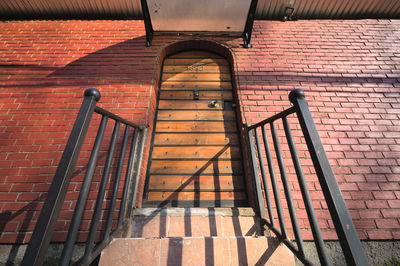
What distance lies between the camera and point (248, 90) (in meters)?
2.26

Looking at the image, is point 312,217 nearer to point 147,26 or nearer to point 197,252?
point 197,252

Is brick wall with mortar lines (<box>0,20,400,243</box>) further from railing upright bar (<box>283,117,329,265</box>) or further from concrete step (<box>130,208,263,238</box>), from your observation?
railing upright bar (<box>283,117,329,265</box>)

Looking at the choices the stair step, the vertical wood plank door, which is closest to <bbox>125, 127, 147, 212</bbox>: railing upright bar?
the vertical wood plank door

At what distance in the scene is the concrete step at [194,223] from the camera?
4.81 ft

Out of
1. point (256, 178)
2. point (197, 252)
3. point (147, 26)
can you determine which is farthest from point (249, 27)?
point (197, 252)

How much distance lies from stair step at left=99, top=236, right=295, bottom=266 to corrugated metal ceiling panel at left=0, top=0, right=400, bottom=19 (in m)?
3.45

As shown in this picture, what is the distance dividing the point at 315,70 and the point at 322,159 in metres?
2.31

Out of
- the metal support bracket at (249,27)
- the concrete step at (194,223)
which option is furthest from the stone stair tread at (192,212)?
the metal support bracket at (249,27)

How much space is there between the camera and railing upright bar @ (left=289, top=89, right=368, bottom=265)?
1.88 feet

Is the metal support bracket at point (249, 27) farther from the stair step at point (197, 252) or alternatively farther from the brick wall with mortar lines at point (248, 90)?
the stair step at point (197, 252)

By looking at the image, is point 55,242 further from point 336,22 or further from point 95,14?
point 336,22

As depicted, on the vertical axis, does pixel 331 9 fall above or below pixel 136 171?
above

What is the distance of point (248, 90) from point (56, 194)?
222 cm

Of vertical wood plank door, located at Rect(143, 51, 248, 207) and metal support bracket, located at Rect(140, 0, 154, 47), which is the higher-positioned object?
metal support bracket, located at Rect(140, 0, 154, 47)
